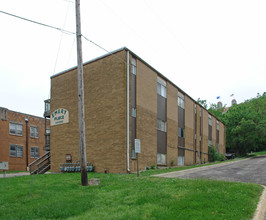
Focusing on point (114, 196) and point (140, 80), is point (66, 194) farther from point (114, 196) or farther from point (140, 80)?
point (140, 80)

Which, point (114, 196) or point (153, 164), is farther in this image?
point (153, 164)

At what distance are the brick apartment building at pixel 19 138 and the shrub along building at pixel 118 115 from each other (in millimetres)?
13075

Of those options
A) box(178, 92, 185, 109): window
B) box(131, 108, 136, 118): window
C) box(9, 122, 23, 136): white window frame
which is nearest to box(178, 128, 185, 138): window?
box(178, 92, 185, 109): window

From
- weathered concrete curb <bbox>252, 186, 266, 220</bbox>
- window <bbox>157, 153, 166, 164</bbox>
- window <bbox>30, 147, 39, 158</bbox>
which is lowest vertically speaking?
window <bbox>30, 147, 39, 158</bbox>

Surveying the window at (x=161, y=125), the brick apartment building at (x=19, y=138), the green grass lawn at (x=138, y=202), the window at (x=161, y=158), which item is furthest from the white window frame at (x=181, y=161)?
the brick apartment building at (x=19, y=138)

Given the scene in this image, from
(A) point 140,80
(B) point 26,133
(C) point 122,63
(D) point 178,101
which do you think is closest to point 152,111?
(A) point 140,80

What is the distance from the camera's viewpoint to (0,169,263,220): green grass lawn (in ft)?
22.2

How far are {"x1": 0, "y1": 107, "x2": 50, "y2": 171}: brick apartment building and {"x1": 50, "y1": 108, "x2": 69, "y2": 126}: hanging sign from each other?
39.3 feet

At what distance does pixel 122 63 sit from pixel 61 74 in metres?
7.93

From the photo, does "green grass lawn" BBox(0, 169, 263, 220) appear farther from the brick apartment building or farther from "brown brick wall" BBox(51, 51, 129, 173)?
the brick apartment building

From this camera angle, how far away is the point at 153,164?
72.9ft

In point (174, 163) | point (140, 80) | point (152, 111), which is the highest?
point (140, 80)

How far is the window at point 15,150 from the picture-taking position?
1407 inches

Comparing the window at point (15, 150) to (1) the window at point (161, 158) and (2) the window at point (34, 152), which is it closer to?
(2) the window at point (34, 152)
